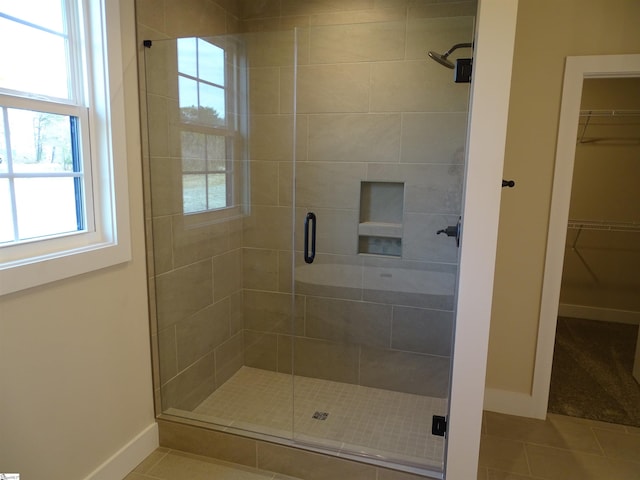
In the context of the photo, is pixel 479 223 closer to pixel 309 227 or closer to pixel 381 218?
pixel 381 218

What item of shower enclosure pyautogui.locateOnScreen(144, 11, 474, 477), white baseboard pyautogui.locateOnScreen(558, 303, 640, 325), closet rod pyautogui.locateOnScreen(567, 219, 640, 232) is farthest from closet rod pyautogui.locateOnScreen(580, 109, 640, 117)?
shower enclosure pyautogui.locateOnScreen(144, 11, 474, 477)

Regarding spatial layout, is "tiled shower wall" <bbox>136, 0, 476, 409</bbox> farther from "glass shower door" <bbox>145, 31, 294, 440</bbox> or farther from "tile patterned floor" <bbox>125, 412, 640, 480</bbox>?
"tile patterned floor" <bbox>125, 412, 640, 480</bbox>

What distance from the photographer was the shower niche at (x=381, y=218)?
2.55 metres

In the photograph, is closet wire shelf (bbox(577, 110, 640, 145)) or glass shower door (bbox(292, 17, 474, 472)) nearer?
glass shower door (bbox(292, 17, 474, 472))

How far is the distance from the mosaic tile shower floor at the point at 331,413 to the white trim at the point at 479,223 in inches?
10.0

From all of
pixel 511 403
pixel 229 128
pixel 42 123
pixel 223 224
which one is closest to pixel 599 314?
pixel 511 403

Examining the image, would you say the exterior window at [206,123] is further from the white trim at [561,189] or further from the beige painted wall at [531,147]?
the white trim at [561,189]

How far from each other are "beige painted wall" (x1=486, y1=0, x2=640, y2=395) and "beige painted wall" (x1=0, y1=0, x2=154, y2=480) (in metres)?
1.97

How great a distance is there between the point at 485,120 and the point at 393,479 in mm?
1579

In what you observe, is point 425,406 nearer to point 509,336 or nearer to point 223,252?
point 509,336

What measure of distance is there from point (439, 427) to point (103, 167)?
6.19 feet

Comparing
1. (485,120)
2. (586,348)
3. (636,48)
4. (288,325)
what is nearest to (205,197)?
(288,325)

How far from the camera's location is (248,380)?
2764 millimetres

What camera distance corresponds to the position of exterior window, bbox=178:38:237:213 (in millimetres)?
2275
